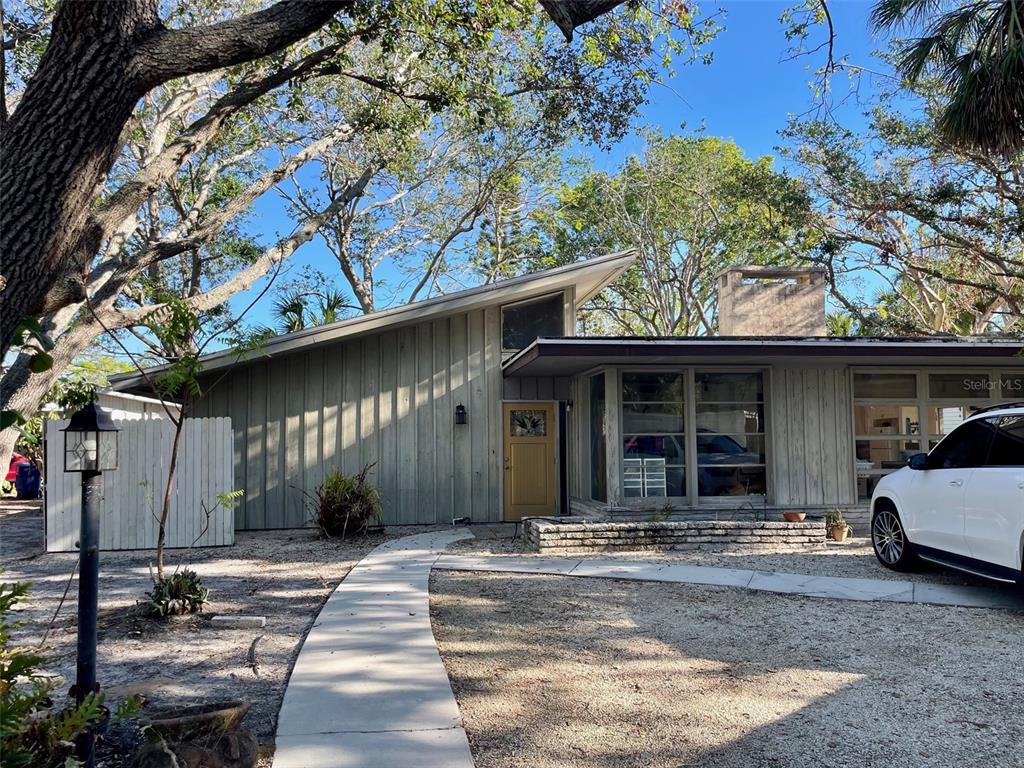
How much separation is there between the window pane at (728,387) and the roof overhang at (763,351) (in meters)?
0.29

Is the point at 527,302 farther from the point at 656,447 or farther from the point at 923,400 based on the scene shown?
the point at 923,400

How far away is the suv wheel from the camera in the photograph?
8172 millimetres

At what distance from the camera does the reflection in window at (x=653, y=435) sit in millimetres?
11641

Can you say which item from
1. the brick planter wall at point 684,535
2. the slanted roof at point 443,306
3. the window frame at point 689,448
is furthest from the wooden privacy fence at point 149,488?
the window frame at point 689,448

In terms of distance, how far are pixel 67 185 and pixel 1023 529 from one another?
7.23m

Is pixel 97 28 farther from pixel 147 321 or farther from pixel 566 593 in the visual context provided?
pixel 566 593

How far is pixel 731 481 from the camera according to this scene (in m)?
12.0

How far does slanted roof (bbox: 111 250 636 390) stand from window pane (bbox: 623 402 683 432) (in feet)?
9.45

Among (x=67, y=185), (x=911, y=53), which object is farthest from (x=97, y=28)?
(x=911, y=53)

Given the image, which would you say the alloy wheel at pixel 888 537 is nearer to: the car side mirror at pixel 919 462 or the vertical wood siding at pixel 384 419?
the car side mirror at pixel 919 462

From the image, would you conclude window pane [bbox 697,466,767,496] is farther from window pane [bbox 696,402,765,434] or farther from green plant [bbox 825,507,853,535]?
green plant [bbox 825,507,853,535]

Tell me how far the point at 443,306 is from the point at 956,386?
350 inches

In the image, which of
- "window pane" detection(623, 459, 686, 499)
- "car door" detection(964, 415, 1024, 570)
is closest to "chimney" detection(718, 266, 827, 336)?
"window pane" detection(623, 459, 686, 499)

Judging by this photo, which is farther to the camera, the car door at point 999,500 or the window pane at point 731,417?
the window pane at point 731,417
